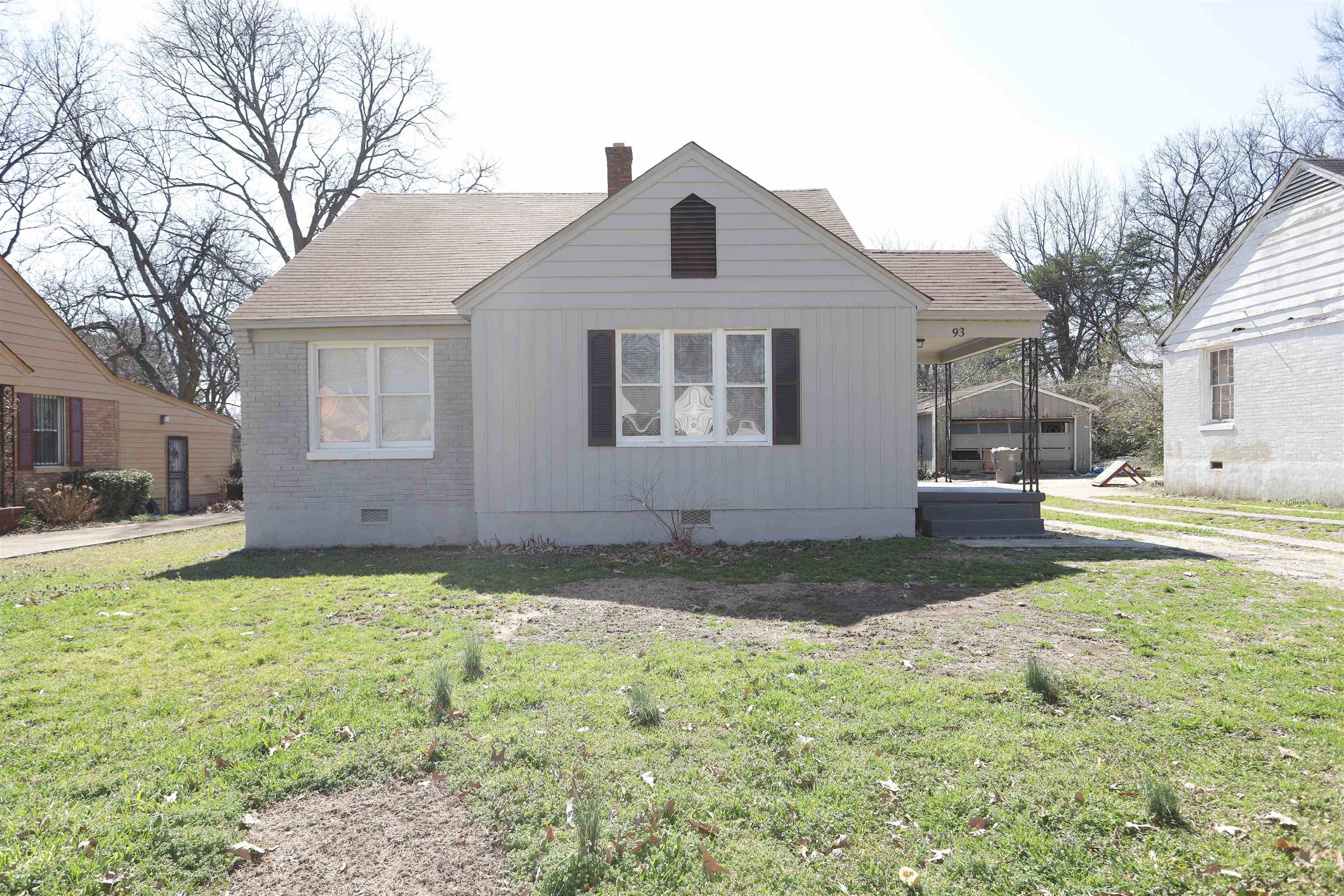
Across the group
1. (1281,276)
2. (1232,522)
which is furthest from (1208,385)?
(1232,522)

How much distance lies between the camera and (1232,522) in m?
12.2

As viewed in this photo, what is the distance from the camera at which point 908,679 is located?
181 inches

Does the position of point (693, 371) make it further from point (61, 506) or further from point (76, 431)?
point (76, 431)

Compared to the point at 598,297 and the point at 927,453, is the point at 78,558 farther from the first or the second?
the point at 927,453

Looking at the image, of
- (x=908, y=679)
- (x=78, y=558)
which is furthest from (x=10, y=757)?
(x=78, y=558)

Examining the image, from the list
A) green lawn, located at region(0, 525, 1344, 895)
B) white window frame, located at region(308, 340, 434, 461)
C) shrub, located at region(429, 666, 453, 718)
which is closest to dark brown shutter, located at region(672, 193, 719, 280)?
white window frame, located at region(308, 340, 434, 461)

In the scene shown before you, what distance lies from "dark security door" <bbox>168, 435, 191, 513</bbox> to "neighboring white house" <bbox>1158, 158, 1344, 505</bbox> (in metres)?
25.1

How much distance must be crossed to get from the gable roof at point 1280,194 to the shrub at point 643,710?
15860 mm

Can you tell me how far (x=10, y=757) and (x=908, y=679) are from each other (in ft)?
15.5

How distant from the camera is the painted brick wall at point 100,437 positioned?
17.5 m

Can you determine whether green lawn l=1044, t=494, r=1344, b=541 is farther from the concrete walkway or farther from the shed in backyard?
the concrete walkway

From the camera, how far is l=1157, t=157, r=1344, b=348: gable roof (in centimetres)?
1369

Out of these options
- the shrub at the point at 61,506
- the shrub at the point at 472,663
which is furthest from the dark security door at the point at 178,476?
the shrub at the point at 472,663

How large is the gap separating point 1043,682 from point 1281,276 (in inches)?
576
